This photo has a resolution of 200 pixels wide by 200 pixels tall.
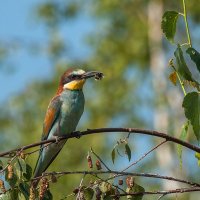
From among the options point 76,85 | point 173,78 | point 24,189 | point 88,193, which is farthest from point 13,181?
point 76,85

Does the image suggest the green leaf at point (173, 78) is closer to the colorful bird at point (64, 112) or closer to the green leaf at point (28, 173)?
the green leaf at point (28, 173)

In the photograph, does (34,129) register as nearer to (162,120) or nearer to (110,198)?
(162,120)

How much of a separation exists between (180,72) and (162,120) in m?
10.9

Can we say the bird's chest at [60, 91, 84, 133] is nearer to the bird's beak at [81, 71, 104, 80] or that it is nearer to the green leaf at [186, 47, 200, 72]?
the bird's beak at [81, 71, 104, 80]

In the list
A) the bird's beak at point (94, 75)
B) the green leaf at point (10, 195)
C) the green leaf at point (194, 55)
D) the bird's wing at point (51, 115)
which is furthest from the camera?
the bird's wing at point (51, 115)

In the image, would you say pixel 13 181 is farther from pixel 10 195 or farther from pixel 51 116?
pixel 51 116

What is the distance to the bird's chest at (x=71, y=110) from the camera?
14.7 ft

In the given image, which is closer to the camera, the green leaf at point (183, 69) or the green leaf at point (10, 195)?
the green leaf at point (183, 69)

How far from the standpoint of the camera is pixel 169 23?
8.87 ft

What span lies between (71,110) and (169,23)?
189cm

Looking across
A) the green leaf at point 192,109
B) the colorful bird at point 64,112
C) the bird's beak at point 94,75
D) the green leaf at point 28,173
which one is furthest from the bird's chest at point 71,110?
the green leaf at point 192,109

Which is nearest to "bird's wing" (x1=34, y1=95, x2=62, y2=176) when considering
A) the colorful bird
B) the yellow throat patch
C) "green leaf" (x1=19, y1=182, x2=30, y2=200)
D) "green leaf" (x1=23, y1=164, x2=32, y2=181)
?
the colorful bird

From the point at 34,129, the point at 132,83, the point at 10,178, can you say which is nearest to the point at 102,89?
the point at 132,83

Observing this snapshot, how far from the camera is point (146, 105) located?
13.7m
